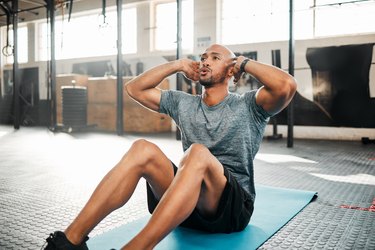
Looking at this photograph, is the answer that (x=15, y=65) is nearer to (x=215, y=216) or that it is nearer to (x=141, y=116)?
(x=141, y=116)

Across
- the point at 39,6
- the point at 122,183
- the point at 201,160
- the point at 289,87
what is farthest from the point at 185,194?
the point at 39,6

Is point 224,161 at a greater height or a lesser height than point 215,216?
greater

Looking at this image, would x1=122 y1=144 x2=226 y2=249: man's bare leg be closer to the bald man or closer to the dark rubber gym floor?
the bald man

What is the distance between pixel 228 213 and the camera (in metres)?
1.69

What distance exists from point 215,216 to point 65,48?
10125 millimetres

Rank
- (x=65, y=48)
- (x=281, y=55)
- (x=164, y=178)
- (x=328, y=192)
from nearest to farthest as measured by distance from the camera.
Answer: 1. (x=164, y=178)
2. (x=328, y=192)
3. (x=281, y=55)
4. (x=65, y=48)

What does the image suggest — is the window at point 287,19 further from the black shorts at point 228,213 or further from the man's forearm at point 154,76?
the black shorts at point 228,213

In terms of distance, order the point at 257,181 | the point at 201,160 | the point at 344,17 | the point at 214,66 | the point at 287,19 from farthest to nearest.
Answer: the point at 287,19, the point at 344,17, the point at 257,181, the point at 214,66, the point at 201,160

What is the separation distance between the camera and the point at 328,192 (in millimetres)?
2787

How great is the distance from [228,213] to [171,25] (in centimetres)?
764

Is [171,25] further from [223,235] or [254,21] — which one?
[223,235]

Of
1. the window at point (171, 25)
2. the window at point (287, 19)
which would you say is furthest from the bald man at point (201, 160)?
the window at point (171, 25)

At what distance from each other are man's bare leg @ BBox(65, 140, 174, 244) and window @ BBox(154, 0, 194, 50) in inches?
275

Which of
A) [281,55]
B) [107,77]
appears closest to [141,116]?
[107,77]
